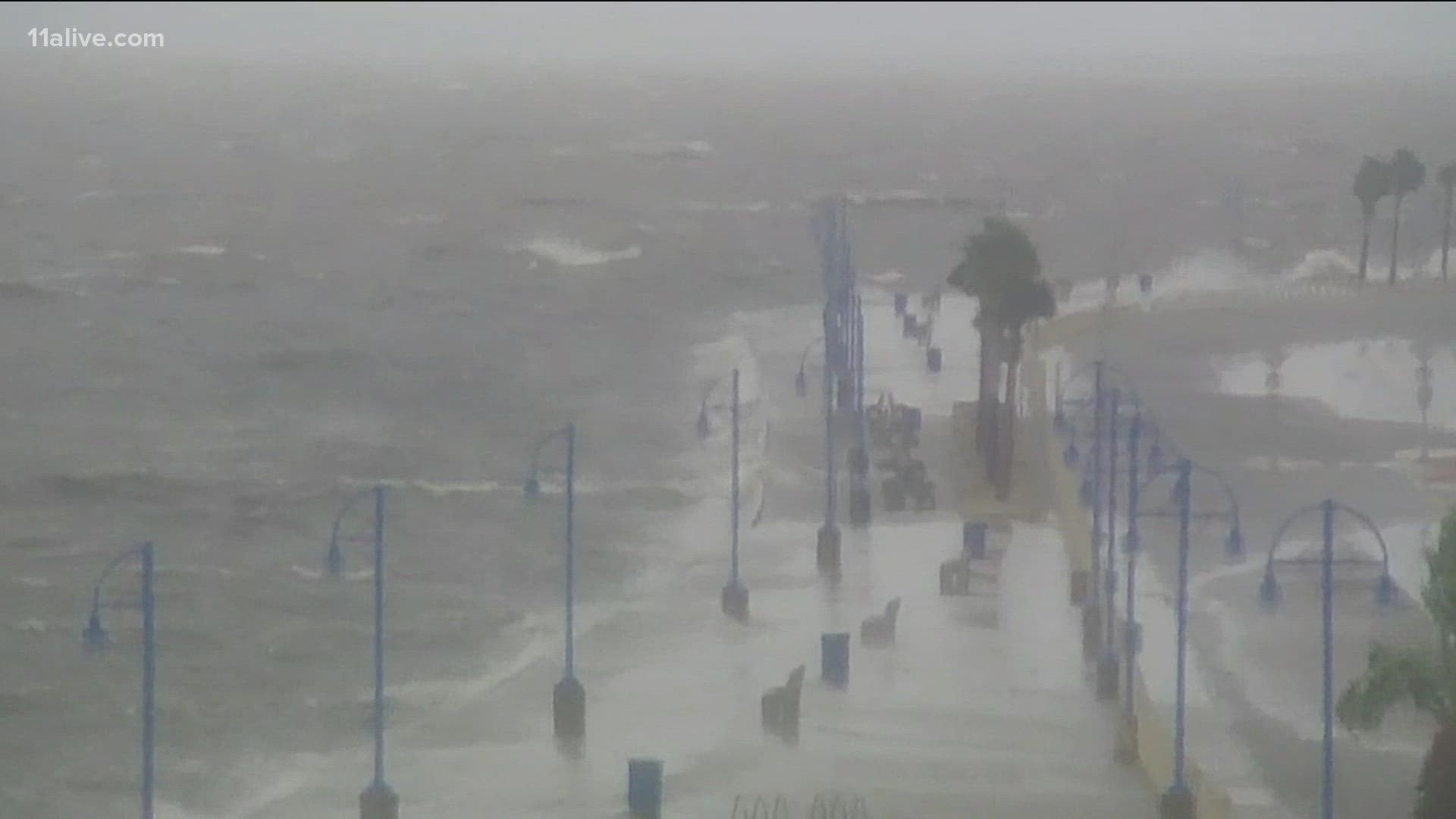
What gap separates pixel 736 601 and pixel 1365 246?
3.75 meters

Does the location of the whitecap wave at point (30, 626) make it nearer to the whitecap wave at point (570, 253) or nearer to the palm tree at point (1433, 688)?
the palm tree at point (1433, 688)

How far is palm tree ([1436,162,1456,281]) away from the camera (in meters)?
11.7

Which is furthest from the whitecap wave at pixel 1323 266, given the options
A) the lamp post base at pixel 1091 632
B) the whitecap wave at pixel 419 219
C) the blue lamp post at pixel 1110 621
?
the whitecap wave at pixel 419 219

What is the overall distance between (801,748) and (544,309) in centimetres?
1784

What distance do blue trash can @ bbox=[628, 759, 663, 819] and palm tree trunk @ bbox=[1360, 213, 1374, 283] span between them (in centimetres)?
556

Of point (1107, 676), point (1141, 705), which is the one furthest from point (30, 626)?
point (1141, 705)

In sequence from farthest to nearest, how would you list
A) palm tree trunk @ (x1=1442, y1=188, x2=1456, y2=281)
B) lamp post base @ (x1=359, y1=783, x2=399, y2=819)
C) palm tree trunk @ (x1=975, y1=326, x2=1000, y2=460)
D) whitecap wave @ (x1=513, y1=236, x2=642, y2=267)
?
whitecap wave @ (x1=513, y1=236, x2=642, y2=267) → palm tree trunk @ (x1=975, y1=326, x2=1000, y2=460) → palm tree trunk @ (x1=1442, y1=188, x2=1456, y2=281) → lamp post base @ (x1=359, y1=783, x2=399, y2=819)

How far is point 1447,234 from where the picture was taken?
12.0 metres

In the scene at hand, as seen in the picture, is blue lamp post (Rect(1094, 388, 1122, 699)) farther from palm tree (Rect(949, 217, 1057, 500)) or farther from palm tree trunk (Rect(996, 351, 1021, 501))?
→ palm tree (Rect(949, 217, 1057, 500))

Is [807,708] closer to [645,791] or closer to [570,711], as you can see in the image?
[570,711]

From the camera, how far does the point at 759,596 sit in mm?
11438

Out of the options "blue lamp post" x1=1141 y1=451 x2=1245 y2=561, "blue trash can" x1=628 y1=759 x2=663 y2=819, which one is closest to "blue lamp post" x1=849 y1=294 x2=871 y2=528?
"blue lamp post" x1=1141 y1=451 x2=1245 y2=561

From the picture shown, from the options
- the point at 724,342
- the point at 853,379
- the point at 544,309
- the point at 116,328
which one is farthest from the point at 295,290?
the point at 853,379

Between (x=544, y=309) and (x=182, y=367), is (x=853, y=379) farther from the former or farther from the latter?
(x=544, y=309)
